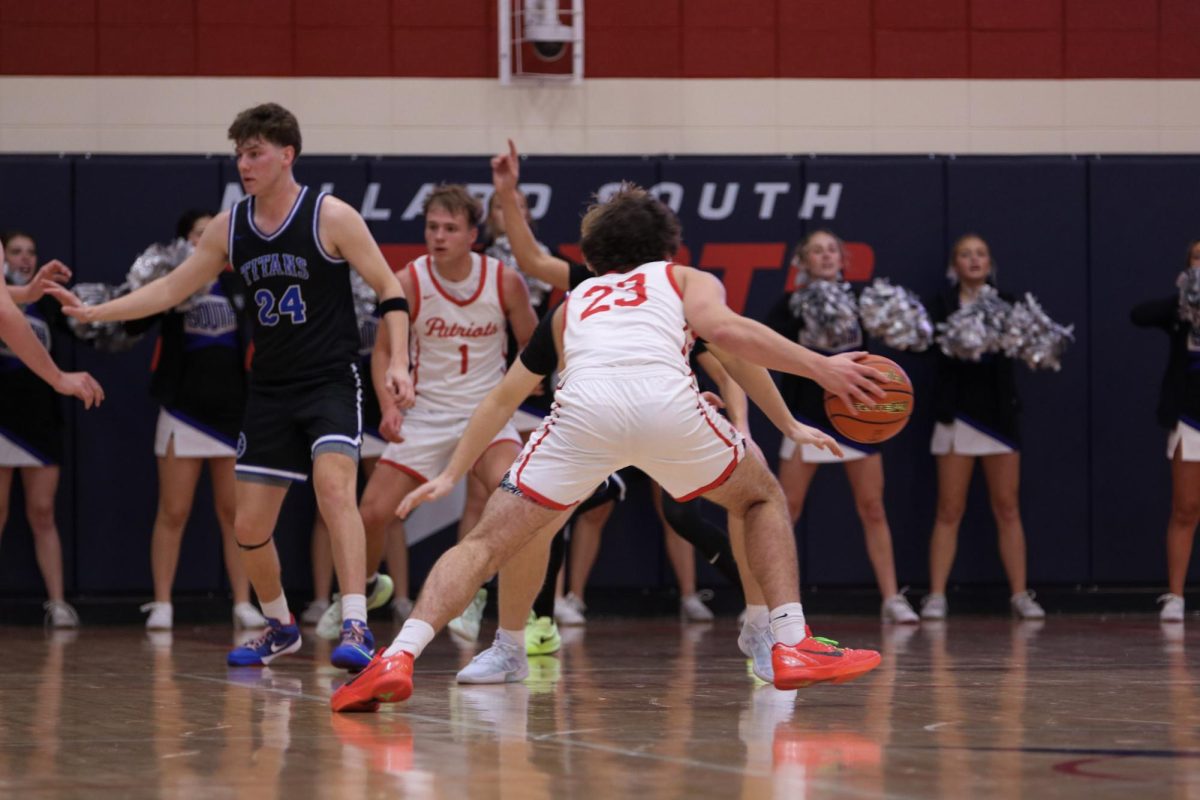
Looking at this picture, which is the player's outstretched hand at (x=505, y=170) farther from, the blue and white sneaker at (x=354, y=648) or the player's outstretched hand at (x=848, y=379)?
the player's outstretched hand at (x=848, y=379)

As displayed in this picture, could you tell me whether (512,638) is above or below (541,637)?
above

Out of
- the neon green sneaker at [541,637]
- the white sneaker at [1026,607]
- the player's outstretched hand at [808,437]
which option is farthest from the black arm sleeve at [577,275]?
the white sneaker at [1026,607]

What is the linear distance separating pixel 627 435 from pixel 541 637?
8.03ft

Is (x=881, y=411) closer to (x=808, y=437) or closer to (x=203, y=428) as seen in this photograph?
(x=808, y=437)

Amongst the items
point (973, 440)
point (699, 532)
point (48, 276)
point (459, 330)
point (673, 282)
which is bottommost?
point (699, 532)

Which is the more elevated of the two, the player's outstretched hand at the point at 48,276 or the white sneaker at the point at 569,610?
the player's outstretched hand at the point at 48,276

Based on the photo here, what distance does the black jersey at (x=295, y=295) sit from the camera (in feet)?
21.5

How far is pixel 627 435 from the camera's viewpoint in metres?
5.08

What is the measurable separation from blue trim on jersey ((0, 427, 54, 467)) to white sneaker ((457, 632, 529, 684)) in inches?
171

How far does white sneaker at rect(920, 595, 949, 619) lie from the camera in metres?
9.85

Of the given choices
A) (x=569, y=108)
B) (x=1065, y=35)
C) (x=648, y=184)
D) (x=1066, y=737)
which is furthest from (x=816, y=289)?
(x=1066, y=737)

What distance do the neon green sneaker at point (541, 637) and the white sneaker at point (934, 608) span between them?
320 cm

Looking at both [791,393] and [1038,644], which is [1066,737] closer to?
[1038,644]

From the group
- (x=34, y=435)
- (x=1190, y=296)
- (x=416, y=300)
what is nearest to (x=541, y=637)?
(x=416, y=300)
